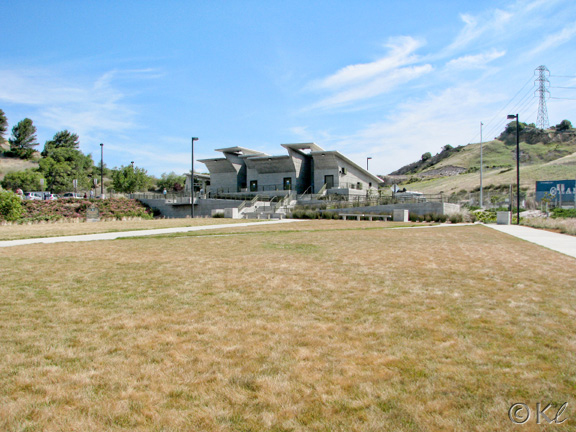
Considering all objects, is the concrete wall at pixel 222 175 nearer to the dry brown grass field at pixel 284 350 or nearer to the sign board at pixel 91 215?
the sign board at pixel 91 215

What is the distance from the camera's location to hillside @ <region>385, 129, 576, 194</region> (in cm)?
7250

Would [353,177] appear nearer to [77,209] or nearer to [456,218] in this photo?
[456,218]

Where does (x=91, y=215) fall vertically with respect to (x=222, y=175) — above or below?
below

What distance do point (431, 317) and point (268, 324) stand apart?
2.03 meters

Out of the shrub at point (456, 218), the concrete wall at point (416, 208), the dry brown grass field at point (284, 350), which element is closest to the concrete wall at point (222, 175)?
the concrete wall at point (416, 208)

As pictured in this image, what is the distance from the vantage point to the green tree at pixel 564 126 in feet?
418

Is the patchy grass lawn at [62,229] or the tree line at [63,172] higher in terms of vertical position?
the tree line at [63,172]

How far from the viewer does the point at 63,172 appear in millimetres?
77562

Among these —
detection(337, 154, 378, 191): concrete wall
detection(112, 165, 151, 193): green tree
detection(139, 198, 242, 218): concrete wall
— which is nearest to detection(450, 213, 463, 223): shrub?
detection(337, 154, 378, 191): concrete wall

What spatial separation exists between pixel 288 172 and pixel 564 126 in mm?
120065

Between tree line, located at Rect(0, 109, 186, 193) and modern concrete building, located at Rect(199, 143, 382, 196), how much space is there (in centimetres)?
1786

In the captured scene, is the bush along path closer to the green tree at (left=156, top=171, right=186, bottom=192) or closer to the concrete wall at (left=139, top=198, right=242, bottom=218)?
the concrete wall at (left=139, top=198, right=242, bottom=218)

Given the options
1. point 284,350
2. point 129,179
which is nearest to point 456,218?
point 284,350

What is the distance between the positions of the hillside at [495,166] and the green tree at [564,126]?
12.0 feet
